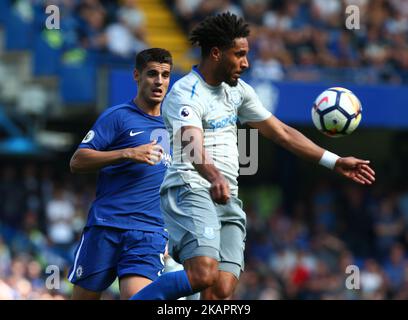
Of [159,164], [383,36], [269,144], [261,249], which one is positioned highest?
[383,36]

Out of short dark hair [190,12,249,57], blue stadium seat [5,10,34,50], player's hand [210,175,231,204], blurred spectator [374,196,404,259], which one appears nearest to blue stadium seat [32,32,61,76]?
blue stadium seat [5,10,34,50]

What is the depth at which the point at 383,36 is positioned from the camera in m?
19.8

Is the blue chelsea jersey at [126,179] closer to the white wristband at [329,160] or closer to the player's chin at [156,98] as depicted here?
the player's chin at [156,98]

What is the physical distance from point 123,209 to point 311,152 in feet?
5.08

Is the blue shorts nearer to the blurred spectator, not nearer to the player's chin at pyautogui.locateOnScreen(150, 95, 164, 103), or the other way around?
the player's chin at pyautogui.locateOnScreen(150, 95, 164, 103)

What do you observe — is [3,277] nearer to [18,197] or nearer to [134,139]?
[18,197]

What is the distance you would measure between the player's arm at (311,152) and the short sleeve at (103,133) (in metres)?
1.10

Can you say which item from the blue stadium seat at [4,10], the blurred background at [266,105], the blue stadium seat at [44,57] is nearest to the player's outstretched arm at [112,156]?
the blurred background at [266,105]

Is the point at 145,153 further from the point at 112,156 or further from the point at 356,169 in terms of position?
the point at 356,169

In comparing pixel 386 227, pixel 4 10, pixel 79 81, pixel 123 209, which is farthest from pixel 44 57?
pixel 123 209

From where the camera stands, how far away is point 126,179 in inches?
335

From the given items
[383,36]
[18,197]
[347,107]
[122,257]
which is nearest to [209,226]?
[122,257]

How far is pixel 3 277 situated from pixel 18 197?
3.24 meters

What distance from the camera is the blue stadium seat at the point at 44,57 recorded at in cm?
1795
